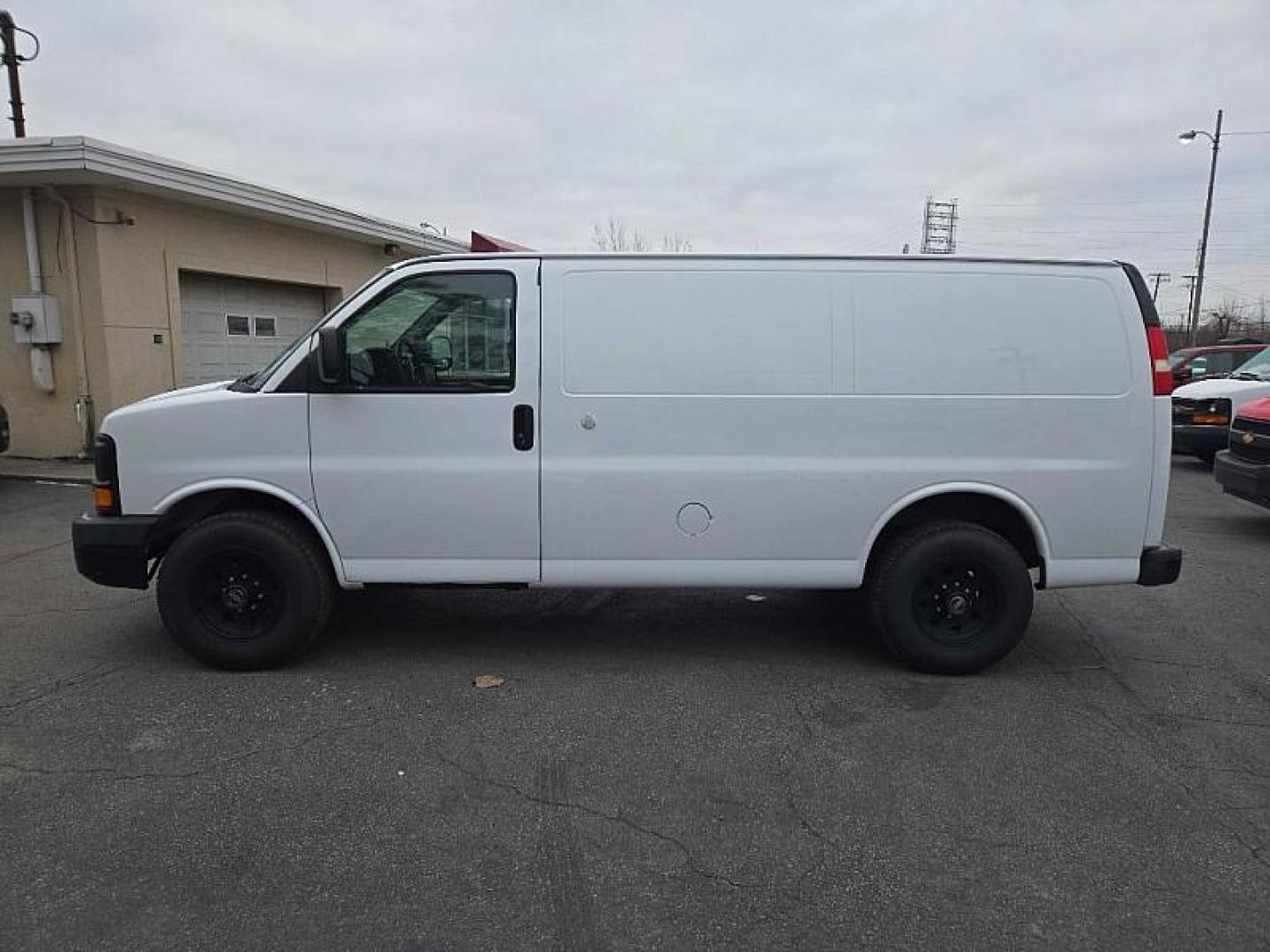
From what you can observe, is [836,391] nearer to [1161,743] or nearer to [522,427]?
[522,427]

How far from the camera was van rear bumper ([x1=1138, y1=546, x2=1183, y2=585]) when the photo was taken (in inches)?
175

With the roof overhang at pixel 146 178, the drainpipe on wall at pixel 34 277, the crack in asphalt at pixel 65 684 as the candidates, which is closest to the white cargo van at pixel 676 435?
the crack in asphalt at pixel 65 684

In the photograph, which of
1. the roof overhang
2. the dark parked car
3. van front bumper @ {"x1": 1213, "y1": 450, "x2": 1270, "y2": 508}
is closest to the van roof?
van front bumper @ {"x1": 1213, "y1": 450, "x2": 1270, "y2": 508}

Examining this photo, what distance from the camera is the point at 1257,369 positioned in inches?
449

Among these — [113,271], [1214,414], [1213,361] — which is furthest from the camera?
[1213,361]

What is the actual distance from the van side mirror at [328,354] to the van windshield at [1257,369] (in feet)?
37.8

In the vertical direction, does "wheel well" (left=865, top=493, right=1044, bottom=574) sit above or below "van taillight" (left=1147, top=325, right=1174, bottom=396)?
below

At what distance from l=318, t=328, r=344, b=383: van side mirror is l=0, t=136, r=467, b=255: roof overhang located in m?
7.74

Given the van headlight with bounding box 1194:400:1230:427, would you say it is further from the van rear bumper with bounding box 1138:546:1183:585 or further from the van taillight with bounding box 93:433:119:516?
the van taillight with bounding box 93:433:119:516

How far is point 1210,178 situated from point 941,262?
90.8 feet

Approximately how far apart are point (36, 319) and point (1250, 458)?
13.5 meters

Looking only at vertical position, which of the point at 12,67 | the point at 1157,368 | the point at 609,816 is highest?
the point at 12,67

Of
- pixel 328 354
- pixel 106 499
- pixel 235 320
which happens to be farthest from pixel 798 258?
pixel 235 320

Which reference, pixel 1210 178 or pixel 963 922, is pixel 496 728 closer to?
pixel 963 922
